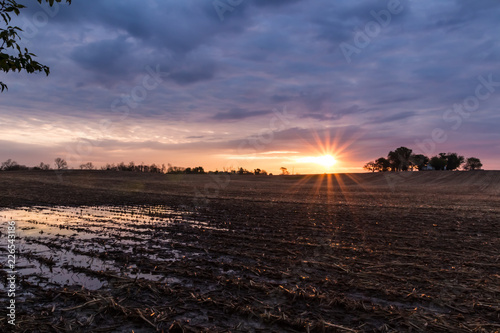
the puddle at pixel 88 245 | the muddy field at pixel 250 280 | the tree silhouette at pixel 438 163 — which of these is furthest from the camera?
the tree silhouette at pixel 438 163

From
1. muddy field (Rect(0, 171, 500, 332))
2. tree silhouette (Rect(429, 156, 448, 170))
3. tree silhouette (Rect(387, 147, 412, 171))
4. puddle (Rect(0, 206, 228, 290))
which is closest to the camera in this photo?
muddy field (Rect(0, 171, 500, 332))

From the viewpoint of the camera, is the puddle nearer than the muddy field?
No

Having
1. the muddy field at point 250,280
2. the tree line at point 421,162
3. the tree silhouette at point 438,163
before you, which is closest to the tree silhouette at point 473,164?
the tree line at point 421,162

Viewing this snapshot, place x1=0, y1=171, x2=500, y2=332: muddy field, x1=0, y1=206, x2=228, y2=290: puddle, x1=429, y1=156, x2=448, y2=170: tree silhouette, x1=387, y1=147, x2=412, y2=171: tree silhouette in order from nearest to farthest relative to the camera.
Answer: x1=0, y1=171, x2=500, y2=332: muddy field → x1=0, y1=206, x2=228, y2=290: puddle → x1=429, y1=156, x2=448, y2=170: tree silhouette → x1=387, y1=147, x2=412, y2=171: tree silhouette

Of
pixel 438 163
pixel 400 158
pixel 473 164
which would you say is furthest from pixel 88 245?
pixel 473 164

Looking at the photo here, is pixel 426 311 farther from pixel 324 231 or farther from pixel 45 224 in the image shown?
pixel 45 224

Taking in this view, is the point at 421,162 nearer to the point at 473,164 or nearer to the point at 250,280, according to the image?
the point at 473,164

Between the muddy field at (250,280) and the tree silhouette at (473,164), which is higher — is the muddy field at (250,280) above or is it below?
below

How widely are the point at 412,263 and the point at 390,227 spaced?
23.3 ft

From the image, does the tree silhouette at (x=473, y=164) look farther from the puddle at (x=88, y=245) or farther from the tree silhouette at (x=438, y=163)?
the puddle at (x=88, y=245)

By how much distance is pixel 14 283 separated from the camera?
6512 millimetres

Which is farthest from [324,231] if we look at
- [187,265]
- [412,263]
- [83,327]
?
[83,327]

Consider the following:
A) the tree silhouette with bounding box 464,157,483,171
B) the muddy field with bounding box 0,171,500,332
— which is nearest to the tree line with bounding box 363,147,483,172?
the tree silhouette with bounding box 464,157,483,171

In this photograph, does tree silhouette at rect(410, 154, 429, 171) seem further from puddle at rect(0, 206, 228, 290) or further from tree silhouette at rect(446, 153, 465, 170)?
puddle at rect(0, 206, 228, 290)
